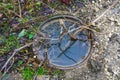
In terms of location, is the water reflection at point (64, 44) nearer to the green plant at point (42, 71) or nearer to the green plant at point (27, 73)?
the green plant at point (42, 71)

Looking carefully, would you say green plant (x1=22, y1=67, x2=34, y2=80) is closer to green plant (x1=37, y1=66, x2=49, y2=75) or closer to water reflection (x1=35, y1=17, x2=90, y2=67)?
green plant (x1=37, y1=66, x2=49, y2=75)

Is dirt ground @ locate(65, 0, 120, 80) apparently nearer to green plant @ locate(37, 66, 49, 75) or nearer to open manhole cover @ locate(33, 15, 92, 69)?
open manhole cover @ locate(33, 15, 92, 69)

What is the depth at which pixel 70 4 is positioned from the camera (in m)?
3.33

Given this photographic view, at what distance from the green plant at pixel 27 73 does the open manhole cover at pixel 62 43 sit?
0.55ft

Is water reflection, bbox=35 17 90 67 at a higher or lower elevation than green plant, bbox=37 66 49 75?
higher

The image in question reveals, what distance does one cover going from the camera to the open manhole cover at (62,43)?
298 centimetres

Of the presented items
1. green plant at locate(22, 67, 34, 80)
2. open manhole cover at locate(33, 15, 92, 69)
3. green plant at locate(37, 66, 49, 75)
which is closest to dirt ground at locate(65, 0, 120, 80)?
open manhole cover at locate(33, 15, 92, 69)

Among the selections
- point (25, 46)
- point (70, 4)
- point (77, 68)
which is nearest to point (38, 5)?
point (70, 4)

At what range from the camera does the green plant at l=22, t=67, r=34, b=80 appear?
9.73 feet

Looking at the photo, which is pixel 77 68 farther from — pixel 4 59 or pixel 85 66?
pixel 4 59

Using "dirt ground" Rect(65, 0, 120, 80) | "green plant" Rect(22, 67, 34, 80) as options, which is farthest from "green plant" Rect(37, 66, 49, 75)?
"dirt ground" Rect(65, 0, 120, 80)

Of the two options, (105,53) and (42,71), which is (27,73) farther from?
(105,53)

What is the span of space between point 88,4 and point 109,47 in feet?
1.85

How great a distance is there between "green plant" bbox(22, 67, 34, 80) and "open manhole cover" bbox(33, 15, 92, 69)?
17cm
